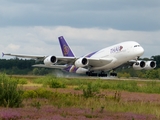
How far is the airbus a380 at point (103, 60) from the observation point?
64062 millimetres

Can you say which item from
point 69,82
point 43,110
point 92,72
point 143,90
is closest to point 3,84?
point 43,110

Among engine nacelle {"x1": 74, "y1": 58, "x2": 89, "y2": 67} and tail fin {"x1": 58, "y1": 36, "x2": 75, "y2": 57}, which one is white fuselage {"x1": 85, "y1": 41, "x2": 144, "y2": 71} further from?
tail fin {"x1": 58, "y1": 36, "x2": 75, "y2": 57}

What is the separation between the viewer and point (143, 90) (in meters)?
39.8

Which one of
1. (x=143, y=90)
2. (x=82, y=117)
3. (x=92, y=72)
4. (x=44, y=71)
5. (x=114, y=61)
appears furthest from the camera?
(x=44, y=71)

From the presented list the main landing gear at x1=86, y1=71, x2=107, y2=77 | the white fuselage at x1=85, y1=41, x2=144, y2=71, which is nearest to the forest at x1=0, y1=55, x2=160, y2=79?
the main landing gear at x1=86, y1=71, x2=107, y2=77

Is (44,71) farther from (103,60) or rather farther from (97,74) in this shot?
(103,60)

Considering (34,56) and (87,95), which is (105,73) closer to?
(34,56)

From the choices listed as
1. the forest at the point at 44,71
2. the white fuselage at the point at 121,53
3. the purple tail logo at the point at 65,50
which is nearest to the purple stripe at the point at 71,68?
the purple tail logo at the point at 65,50

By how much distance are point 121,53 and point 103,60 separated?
150 inches

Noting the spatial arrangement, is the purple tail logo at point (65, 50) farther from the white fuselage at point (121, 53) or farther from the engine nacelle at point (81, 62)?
the engine nacelle at point (81, 62)

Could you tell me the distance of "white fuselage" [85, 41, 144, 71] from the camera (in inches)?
2499

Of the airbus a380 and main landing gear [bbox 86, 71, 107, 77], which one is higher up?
the airbus a380

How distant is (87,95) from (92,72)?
4373cm

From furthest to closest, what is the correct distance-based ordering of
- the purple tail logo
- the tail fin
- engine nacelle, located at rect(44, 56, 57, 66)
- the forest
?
the forest, the purple tail logo, the tail fin, engine nacelle, located at rect(44, 56, 57, 66)
